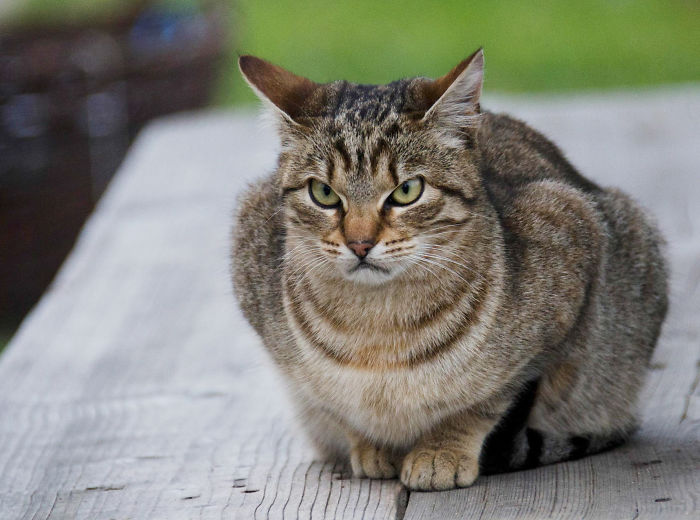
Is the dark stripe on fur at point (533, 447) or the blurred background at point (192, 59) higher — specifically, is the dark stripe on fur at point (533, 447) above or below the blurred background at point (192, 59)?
above

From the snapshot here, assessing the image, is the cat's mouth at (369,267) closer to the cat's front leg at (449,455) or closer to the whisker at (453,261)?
the whisker at (453,261)

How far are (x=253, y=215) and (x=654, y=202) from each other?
1885 mm

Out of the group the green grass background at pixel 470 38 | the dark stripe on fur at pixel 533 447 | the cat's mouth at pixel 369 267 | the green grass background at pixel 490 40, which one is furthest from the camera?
the green grass background at pixel 490 40

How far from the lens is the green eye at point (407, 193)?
2.23 metres

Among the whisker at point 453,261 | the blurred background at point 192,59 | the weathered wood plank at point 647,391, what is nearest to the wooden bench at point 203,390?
the weathered wood plank at point 647,391

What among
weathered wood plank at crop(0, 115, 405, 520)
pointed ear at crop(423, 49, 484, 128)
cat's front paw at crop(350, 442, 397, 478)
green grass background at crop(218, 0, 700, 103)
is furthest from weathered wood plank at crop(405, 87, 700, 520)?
green grass background at crop(218, 0, 700, 103)

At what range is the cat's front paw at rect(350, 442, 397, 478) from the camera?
236 cm

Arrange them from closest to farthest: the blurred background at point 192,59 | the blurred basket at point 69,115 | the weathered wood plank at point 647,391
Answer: the weathered wood plank at point 647,391 → the blurred basket at point 69,115 → the blurred background at point 192,59

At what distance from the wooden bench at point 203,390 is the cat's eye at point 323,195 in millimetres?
536

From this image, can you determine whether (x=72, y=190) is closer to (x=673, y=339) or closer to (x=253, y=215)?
(x=253, y=215)

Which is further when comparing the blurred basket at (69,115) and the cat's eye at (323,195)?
the blurred basket at (69,115)

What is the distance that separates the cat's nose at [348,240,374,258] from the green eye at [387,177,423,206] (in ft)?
0.38

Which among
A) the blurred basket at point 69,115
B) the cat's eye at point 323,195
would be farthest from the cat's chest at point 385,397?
the blurred basket at point 69,115

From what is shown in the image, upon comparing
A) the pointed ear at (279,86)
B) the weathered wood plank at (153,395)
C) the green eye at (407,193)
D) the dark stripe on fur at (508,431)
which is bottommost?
the weathered wood plank at (153,395)
